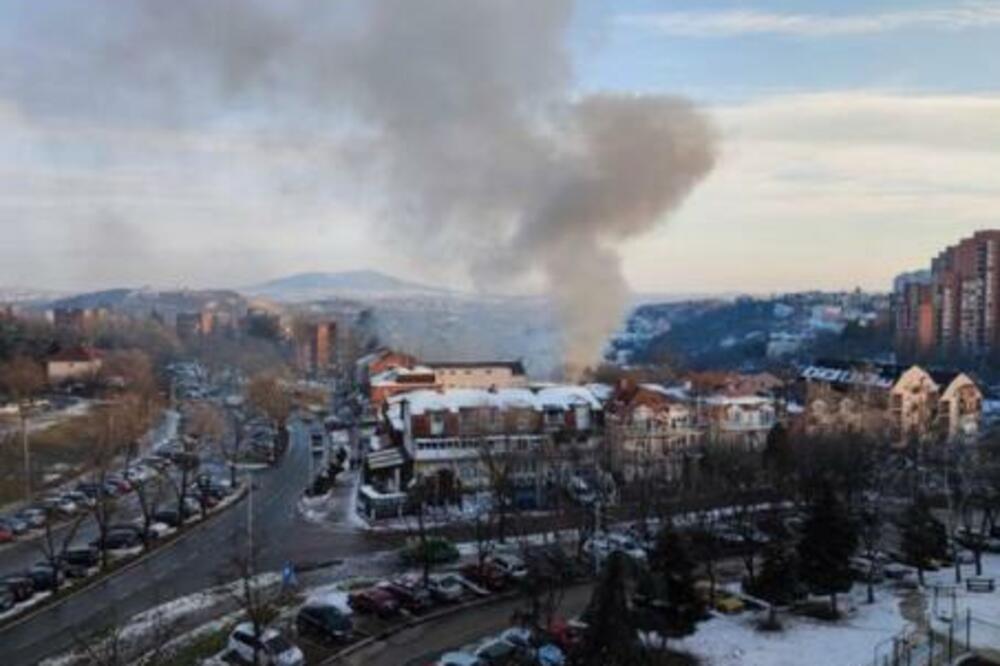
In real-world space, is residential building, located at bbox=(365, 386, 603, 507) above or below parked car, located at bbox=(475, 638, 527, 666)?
above

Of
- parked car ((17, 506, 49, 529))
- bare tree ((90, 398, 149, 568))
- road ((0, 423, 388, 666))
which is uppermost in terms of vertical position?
bare tree ((90, 398, 149, 568))

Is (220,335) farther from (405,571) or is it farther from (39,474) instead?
(405,571)

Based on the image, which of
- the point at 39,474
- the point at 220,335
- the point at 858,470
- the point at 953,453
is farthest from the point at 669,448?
the point at 220,335

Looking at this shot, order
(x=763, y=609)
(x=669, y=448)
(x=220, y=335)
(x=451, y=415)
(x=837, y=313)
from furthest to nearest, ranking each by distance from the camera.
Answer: (x=837, y=313), (x=220, y=335), (x=669, y=448), (x=451, y=415), (x=763, y=609)

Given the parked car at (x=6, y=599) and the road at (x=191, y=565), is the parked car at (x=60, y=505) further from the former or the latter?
the parked car at (x=6, y=599)

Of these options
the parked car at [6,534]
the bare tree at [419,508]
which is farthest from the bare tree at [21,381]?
the bare tree at [419,508]

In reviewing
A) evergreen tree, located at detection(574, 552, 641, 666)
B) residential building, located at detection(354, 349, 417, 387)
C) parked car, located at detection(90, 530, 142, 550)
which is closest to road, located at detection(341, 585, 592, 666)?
evergreen tree, located at detection(574, 552, 641, 666)

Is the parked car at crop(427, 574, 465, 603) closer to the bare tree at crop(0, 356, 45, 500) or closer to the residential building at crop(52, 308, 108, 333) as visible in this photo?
the bare tree at crop(0, 356, 45, 500)
